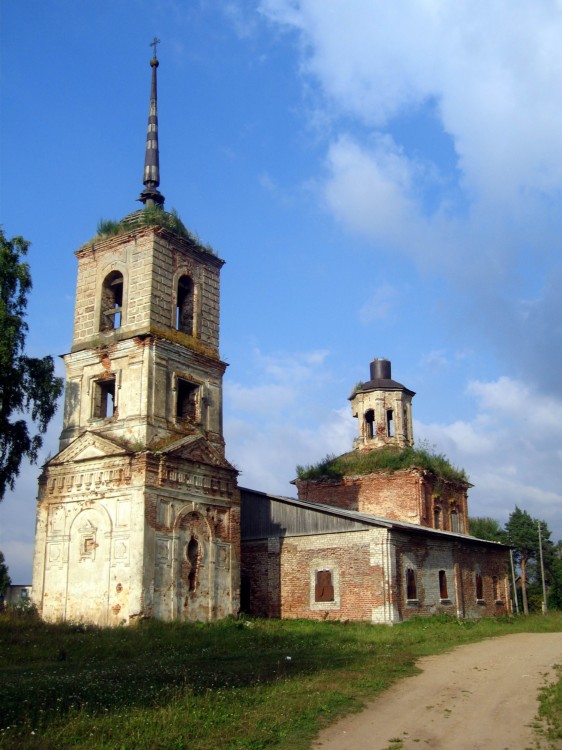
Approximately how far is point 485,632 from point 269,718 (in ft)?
49.1

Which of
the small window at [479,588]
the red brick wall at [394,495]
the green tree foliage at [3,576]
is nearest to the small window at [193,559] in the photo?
the small window at [479,588]

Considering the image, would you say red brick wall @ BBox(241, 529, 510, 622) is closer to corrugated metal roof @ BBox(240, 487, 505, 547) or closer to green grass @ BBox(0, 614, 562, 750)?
corrugated metal roof @ BBox(240, 487, 505, 547)

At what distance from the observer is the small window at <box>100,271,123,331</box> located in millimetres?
24469

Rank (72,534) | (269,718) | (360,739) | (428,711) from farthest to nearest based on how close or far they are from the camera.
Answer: (72,534), (428,711), (269,718), (360,739)

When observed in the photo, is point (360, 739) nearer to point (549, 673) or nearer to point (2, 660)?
point (549, 673)

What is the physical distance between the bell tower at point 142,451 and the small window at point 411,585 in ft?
19.5

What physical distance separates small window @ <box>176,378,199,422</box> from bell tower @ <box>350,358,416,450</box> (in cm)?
1510

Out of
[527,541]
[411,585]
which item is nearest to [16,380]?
[411,585]

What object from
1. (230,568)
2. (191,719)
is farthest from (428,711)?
(230,568)

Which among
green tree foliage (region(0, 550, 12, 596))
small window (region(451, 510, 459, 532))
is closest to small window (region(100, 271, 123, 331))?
small window (region(451, 510, 459, 532))

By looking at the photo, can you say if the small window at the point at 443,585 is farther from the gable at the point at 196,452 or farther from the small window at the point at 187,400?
the small window at the point at 187,400

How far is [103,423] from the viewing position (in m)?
22.8

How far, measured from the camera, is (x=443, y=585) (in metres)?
27.6

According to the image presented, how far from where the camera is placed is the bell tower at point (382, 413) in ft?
123
